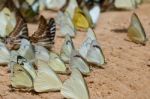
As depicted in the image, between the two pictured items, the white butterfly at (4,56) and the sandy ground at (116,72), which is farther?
the white butterfly at (4,56)

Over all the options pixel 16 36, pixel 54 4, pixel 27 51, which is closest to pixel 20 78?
pixel 27 51

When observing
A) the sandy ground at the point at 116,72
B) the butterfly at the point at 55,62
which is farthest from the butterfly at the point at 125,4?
the butterfly at the point at 55,62

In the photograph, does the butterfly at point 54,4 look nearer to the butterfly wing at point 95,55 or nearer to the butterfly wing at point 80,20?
the butterfly wing at point 80,20

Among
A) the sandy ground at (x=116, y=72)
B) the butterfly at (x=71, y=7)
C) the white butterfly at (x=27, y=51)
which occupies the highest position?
the white butterfly at (x=27, y=51)

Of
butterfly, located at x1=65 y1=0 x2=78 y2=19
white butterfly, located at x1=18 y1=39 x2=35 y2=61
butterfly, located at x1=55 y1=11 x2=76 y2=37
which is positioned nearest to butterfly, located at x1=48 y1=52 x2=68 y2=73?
white butterfly, located at x1=18 y1=39 x2=35 y2=61

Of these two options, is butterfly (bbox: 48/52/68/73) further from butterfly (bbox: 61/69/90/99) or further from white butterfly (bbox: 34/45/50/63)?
butterfly (bbox: 61/69/90/99)
